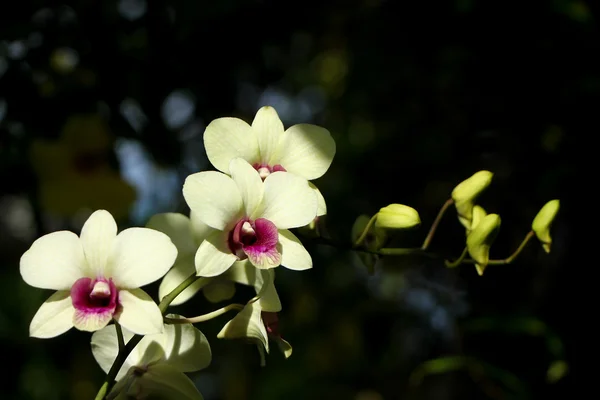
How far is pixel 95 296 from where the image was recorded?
1.74ft

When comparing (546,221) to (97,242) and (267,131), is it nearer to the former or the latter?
(267,131)

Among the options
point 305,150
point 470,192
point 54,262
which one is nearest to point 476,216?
point 470,192

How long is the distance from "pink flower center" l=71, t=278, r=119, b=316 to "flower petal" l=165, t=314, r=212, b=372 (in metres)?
0.07

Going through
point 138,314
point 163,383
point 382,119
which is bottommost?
point 382,119

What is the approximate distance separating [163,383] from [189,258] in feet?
0.39

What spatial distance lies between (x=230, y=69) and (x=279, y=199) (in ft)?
2.30

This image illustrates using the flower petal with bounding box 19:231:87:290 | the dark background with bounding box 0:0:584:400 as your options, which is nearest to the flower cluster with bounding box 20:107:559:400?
the flower petal with bounding box 19:231:87:290

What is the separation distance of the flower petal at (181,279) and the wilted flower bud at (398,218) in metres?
0.17

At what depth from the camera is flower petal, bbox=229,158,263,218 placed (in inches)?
22.5

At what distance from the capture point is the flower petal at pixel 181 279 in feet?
2.08

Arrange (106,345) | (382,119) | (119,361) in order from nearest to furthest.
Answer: (119,361) → (106,345) → (382,119)

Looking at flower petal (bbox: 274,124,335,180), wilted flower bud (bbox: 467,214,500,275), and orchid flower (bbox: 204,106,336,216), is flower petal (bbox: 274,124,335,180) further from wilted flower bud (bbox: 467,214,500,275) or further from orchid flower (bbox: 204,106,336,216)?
wilted flower bud (bbox: 467,214,500,275)

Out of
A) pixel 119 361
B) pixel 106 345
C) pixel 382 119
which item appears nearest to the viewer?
pixel 119 361

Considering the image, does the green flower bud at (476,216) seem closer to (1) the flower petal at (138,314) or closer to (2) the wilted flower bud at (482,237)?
(2) the wilted flower bud at (482,237)
